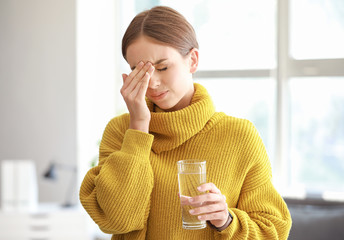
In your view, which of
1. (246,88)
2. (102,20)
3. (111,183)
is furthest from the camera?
(102,20)

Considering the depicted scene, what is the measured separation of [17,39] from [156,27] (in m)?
3.71

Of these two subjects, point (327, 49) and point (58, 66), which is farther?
point (58, 66)

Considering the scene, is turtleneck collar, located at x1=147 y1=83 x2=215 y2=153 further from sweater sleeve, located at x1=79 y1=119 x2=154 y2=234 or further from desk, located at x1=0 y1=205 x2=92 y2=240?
desk, located at x1=0 y1=205 x2=92 y2=240

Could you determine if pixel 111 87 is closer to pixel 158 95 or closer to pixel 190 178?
pixel 158 95

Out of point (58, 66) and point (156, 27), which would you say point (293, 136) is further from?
point (156, 27)

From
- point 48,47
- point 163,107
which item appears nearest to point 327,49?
point 48,47

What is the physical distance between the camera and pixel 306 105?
13.8 ft

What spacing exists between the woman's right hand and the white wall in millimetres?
3317

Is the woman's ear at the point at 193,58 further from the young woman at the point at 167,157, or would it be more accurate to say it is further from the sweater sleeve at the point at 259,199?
the sweater sleeve at the point at 259,199

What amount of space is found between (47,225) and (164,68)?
3.19 meters

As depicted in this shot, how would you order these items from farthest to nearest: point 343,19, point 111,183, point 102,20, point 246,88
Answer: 1. point 102,20
2. point 246,88
3. point 343,19
4. point 111,183

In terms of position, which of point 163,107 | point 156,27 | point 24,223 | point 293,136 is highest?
point 156,27

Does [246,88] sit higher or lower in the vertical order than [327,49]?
lower

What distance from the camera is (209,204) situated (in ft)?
3.57
